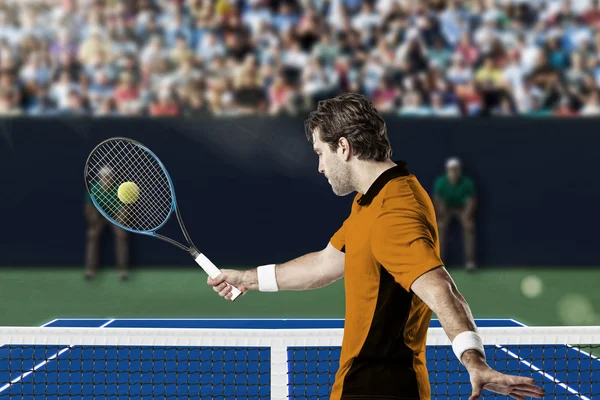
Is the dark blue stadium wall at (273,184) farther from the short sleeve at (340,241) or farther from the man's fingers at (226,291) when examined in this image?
the short sleeve at (340,241)

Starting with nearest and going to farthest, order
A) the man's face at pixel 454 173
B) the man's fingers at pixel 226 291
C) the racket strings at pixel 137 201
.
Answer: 1. the man's fingers at pixel 226 291
2. the racket strings at pixel 137 201
3. the man's face at pixel 454 173

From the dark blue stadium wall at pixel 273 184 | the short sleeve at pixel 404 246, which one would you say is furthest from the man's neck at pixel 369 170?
the dark blue stadium wall at pixel 273 184

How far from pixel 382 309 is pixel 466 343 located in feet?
1.18

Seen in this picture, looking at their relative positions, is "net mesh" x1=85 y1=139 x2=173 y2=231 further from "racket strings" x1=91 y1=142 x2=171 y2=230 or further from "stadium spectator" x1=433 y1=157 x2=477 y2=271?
"stadium spectator" x1=433 y1=157 x2=477 y2=271

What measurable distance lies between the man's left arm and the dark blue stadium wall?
33.9 ft

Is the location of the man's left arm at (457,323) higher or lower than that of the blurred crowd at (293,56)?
lower

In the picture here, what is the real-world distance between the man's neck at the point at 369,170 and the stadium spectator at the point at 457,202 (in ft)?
33.1

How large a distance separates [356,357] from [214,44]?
38.7 feet

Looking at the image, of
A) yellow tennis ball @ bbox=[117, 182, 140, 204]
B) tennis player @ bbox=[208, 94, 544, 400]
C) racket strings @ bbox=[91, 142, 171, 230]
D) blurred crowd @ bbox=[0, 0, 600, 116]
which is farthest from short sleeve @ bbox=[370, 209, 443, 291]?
blurred crowd @ bbox=[0, 0, 600, 116]

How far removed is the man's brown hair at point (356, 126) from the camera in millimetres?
2322

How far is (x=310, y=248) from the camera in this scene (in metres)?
12.6

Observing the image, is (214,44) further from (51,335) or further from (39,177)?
(51,335)

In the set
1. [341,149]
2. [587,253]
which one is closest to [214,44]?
[587,253]

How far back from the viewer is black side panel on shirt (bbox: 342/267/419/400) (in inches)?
88.7
